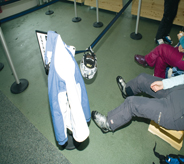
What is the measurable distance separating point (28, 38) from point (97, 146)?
284 cm

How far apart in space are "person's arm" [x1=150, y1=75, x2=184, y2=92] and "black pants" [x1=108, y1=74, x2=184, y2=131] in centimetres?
5

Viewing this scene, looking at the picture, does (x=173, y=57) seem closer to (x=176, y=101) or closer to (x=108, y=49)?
(x=176, y=101)

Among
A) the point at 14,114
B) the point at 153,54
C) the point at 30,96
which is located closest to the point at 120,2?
the point at 153,54

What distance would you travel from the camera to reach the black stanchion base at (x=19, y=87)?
2.34 m

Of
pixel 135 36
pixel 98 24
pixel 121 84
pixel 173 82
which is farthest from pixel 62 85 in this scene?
pixel 98 24

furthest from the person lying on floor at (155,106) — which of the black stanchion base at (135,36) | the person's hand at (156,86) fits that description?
the black stanchion base at (135,36)

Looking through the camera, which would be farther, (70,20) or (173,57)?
(70,20)

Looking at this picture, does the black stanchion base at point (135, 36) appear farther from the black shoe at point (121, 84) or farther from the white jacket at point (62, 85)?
the white jacket at point (62, 85)

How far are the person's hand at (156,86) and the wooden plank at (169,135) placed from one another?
401 mm

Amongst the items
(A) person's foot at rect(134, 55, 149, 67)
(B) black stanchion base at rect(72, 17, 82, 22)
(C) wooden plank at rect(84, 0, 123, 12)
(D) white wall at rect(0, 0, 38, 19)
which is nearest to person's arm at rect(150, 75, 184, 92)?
(A) person's foot at rect(134, 55, 149, 67)

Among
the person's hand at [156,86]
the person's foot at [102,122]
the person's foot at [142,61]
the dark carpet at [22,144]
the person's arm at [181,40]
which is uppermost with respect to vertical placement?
the person's arm at [181,40]

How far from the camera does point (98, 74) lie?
2.54 m

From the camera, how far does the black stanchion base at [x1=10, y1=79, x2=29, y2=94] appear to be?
2.34 metres

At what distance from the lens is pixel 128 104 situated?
5.08ft
